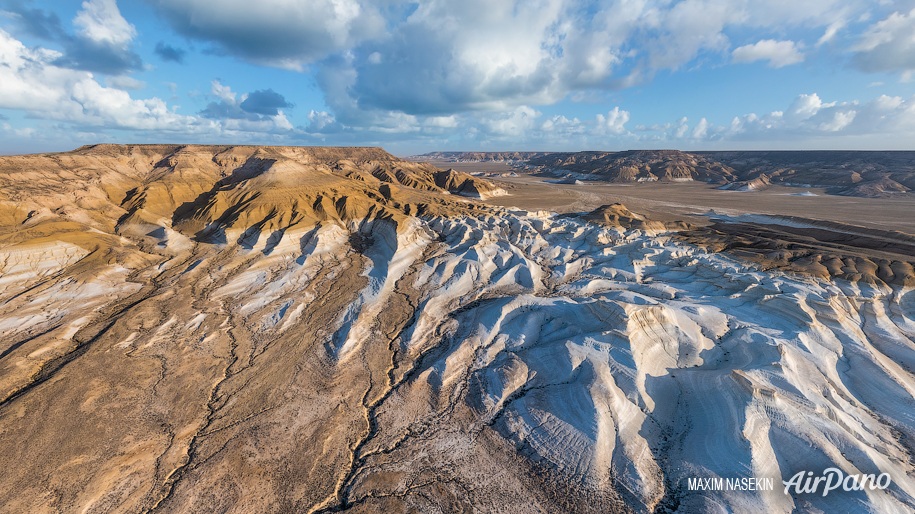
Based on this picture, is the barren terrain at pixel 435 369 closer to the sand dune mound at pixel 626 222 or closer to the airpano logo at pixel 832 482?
the airpano logo at pixel 832 482

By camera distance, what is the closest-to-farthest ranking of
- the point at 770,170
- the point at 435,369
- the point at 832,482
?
the point at 832,482 < the point at 435,369 < the point at 770,170

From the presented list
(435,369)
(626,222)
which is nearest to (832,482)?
(435,369)

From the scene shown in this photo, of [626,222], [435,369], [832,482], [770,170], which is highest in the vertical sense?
[770,170]

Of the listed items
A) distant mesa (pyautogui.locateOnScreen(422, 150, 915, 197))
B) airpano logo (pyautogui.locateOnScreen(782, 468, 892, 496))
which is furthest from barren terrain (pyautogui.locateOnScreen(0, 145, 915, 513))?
distant mesa (pyautogui.locateOnScreen(422, 150, 915, 197))

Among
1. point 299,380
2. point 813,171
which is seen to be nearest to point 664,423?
point 299,380

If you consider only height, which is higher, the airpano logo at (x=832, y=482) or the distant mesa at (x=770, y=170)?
the distant mesa at (x=770, y=170)

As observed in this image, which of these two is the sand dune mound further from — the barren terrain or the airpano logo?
the airpano logo

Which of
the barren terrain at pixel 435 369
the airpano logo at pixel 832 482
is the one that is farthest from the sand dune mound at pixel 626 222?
the airpano logo at pixel 832 482

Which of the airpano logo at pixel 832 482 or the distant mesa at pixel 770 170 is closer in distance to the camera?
the airpano logo at pixel 832 482

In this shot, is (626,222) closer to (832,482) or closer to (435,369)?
(435,369)
